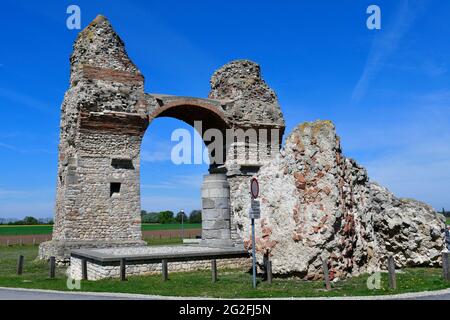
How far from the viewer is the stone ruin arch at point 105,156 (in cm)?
1853

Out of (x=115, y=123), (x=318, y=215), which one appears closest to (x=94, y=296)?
(x=318, y=215)

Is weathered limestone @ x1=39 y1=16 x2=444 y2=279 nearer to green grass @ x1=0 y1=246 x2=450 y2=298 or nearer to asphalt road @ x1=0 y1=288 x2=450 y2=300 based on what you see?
green grass @ x1=0 y1=246 x2=450 y2=298

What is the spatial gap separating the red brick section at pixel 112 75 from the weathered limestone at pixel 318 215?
30.1 feet

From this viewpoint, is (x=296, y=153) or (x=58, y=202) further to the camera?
(x=58, y=202)

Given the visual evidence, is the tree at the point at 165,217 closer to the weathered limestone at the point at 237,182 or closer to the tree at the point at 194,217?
the tree at the point at 194,217

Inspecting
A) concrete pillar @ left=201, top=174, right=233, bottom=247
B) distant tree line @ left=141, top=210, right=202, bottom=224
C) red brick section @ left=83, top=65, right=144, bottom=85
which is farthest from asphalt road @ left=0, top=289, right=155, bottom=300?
distant tree line @ left=141, top=210, right=202, bottom=224

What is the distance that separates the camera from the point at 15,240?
32.7m

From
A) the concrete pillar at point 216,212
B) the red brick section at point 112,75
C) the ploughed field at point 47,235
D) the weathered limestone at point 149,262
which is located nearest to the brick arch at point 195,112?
the red brick section at point 112,75

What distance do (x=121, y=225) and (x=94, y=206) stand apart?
140cm

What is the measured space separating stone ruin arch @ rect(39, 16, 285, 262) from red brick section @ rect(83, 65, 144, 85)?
3 centimetres

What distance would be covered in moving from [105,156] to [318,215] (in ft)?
36.8

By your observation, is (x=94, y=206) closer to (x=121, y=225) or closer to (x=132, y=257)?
(x=121, y=225)

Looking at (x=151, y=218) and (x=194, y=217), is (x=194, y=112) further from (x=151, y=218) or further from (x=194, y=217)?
(x=151, y=218)
